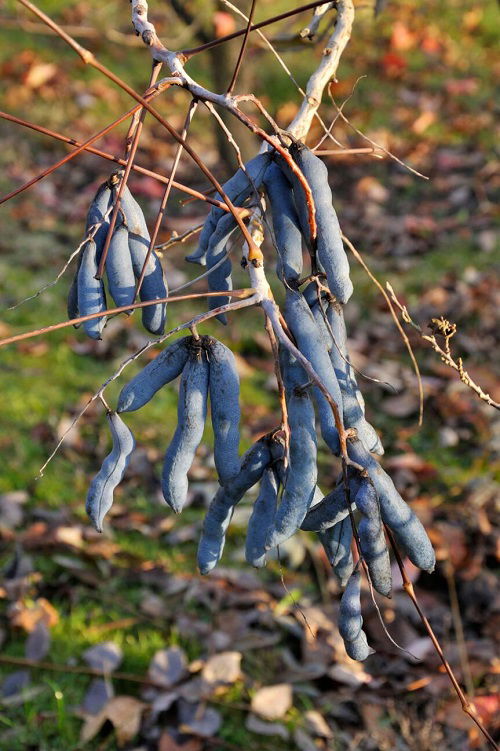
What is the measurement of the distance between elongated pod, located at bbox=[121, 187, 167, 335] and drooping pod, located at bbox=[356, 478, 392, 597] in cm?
36

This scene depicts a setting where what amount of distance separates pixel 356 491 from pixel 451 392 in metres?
2.37

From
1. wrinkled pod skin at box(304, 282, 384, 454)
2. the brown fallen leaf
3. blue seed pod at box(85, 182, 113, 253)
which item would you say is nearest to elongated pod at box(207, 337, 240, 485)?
wrinkled pod skin at box(304, 282, 384, 454)

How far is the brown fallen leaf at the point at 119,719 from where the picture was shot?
6.43ft

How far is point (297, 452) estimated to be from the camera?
96 cm

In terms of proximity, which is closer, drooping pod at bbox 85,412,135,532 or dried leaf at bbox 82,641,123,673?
drooping pod at bbox 85,412,135,532

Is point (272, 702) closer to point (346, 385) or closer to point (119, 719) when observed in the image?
point (119, 719)

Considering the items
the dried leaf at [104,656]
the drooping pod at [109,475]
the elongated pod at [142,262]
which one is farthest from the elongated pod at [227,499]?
the dried leaf at [104,656]

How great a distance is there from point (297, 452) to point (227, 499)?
16 cm

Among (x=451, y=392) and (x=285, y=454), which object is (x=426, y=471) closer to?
(x=451, y=392)

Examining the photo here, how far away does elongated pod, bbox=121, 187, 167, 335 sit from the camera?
110 cm

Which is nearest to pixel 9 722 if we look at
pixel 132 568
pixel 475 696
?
pixel 132 568

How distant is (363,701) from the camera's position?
6.86ft

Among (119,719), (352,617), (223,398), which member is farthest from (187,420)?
(119,719)

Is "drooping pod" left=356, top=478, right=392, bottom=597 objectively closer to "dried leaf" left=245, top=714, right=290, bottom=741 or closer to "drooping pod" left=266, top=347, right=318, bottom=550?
"drooping pod" left=266, top=347, right=318, bottom=550
